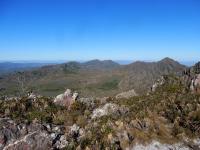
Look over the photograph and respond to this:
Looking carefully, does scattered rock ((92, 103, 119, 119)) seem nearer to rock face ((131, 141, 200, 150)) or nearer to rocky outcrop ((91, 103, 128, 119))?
rocky outcrop ((91, 103, 128, 119))

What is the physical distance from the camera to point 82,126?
121ft

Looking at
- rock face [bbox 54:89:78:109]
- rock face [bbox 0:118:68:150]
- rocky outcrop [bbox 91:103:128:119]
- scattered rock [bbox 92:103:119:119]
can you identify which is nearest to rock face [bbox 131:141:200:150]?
Answer: rock face [bbox 0:118:68:150]

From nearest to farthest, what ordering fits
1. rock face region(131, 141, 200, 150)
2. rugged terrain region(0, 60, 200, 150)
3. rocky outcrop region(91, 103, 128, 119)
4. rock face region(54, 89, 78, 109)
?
1. rock face region(131, 141, 200, 150)
2. rugged terrain region(0, 60, 200, 150)
3. rocky outcrop region(91, 103, 128, 119)
4. rock face region(54, 89, 78, 109)

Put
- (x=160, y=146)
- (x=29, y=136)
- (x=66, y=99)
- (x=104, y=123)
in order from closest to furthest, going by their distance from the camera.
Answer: (x=160, y=146)
(x=29, y=136)
(x=104, y=123)
(x=66, y=99)

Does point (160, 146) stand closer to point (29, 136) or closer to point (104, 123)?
point (104, 123)

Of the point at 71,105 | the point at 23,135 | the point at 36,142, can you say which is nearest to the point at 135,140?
the point at 36,142

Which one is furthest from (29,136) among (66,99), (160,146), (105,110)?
(66,99)

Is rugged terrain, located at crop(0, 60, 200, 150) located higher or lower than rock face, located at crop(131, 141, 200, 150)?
higher

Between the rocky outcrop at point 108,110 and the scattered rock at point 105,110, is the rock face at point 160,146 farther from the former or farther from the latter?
the scattered rock at point 105,110

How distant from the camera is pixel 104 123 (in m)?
35.3

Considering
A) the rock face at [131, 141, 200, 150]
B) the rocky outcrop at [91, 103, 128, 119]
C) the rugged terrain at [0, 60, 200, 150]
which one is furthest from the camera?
the rocky outcrop at [91, 103, 128, 119]

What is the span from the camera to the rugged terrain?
30.8 meters

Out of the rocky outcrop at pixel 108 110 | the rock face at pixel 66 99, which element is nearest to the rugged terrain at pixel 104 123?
the rocky outcrop at pixel 108 110

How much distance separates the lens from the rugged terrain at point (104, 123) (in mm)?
30781
